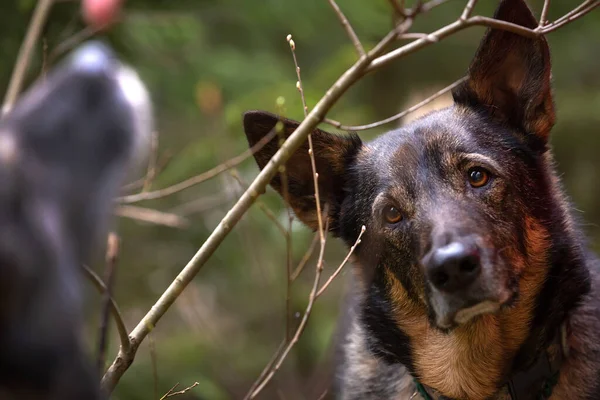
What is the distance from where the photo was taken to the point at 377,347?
13.5 ft

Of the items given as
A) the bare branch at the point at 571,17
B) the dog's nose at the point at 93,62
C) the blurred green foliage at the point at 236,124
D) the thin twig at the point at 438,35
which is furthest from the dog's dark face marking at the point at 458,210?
the dog's nose at the point at 93,62

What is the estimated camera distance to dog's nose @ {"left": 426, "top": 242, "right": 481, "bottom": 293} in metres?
3.27

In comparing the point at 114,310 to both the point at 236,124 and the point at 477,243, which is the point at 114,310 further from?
the point at 236,124

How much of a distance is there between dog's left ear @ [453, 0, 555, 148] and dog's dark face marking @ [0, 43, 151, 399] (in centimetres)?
219

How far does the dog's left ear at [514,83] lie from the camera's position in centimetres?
382

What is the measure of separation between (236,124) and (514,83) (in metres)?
2.14

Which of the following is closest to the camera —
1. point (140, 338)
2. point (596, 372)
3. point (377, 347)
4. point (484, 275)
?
point (140, 338)

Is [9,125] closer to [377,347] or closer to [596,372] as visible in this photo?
[377,347]

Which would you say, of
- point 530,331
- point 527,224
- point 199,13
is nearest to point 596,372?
point 530,331

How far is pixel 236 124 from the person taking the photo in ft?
17.8

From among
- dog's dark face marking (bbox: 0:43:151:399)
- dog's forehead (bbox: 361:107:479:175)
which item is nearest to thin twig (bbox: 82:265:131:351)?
dog's dark face marking (bbox: 0:43:151:399)

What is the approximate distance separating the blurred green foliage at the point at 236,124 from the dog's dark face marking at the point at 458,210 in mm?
1257

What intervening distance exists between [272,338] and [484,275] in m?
5.25

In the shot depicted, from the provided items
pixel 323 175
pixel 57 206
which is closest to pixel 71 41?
pixel 323 175
